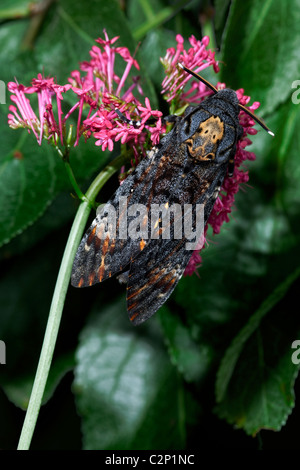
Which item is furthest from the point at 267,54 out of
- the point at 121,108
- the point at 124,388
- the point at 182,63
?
the point at 124,388

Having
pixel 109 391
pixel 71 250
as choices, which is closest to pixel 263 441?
pixel 109 391

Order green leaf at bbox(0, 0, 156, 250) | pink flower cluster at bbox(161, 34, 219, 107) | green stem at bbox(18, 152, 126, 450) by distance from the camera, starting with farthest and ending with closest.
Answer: green leaf at bbox(0, 0, 156, 250) → pink flower cluster at bbox(161, 34, 219, 107) → green stem at bbox(18, 152, 126, 450)

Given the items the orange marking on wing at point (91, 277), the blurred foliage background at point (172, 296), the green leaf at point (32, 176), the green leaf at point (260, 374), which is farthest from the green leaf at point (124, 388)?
the orange marking on wing at point (91, 277)

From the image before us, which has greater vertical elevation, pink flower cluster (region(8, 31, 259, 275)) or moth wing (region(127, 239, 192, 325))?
pink flower cluster (region(8, 31, 259, 275))

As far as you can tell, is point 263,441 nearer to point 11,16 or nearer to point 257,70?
point 257,70

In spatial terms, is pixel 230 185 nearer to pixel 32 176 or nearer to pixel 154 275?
pixel 154 275

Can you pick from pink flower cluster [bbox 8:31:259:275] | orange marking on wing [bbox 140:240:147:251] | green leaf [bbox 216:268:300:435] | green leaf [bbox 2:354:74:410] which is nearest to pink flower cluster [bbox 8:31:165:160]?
pink flower cluster [bbox 8:31:259:275]

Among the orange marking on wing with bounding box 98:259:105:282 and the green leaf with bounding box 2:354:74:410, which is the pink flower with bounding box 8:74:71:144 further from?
the green leaf with bounding box 2:354:74:410
